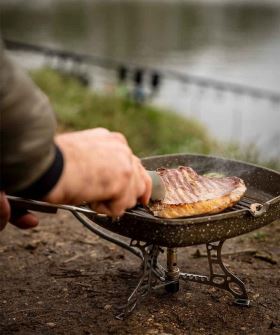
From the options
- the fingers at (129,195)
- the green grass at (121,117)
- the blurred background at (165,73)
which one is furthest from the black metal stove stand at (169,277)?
the green grass at (121,117)

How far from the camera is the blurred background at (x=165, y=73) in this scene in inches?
399

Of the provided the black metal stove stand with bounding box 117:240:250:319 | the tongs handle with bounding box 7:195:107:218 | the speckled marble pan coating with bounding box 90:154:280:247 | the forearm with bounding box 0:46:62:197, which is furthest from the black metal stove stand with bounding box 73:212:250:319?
the forearm with bounding box 0:46:62:197

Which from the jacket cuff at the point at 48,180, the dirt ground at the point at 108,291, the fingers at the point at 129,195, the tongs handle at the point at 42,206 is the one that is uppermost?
the jacket cuff at the point at 48,180

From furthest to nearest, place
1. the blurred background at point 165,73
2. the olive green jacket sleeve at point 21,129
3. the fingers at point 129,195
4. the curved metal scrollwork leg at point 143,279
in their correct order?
the blurred background at point 165,73 → the curved metal scrollwork leg at point 143,279 → the fingers at point 129,195 → the olive green jacket sleeve at point 21,129

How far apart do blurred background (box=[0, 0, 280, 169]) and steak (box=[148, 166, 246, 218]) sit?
317 cm

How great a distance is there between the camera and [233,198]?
3463 millimetres

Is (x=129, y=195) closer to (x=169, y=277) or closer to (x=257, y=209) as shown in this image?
(x=257, y=209)

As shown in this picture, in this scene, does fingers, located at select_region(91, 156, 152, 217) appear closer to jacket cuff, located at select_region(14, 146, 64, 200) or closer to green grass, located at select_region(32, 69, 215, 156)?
jacket cuff, located at select_region(14, 146, 64, 200)

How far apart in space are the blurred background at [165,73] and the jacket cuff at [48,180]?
4.61 m

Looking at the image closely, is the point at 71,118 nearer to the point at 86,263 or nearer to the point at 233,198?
the point at 86,263

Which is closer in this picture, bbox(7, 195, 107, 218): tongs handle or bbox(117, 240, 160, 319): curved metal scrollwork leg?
bbox(7, 195, 107, 218): tongs handle

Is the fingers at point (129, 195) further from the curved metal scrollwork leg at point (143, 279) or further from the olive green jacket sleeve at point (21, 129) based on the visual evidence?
the curved metal scrollwork leg at point (143, 279)

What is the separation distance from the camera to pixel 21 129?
2.26 m

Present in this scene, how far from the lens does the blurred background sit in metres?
10.1
